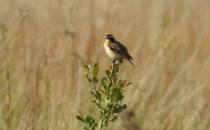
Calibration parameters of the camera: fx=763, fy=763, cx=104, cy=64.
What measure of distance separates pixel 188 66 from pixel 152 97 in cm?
→ 60

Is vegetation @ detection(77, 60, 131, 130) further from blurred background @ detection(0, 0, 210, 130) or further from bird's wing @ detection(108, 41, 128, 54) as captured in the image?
bird's wing @ detection(108, 41, 128, 54)

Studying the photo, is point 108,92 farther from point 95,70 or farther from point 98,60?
point 98,60

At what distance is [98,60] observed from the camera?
3986mm

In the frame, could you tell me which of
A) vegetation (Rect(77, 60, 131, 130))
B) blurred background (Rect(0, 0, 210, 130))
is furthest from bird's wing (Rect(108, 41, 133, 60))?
vegetation (Rect(77, 60, 131, 130))

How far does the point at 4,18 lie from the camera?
6.09 metres

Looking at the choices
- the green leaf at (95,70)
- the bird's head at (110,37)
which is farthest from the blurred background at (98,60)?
the green leaf at (95,70)

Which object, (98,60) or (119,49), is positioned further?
(98,60)

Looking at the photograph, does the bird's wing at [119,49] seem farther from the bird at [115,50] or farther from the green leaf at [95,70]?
the green leaf at [95,70]

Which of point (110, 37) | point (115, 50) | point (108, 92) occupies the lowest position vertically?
point (108, 92)

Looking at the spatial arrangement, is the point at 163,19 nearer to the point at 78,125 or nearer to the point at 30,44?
the point at 30,44

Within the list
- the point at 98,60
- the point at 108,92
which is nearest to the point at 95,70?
the point at 108,92

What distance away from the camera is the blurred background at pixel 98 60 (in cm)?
434

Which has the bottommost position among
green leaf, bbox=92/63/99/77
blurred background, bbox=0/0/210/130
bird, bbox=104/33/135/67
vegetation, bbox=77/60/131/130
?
vegetation, bbox=77/60/131/130

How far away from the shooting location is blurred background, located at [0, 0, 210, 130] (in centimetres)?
434
